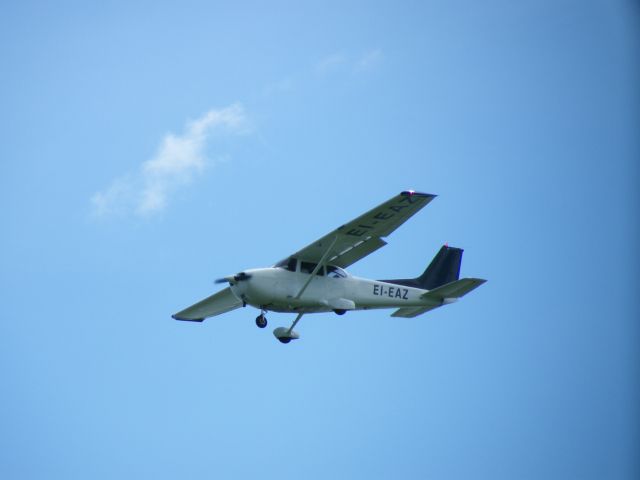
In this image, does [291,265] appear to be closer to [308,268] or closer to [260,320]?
[308,268]

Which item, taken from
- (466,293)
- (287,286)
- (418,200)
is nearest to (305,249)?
(287,286)

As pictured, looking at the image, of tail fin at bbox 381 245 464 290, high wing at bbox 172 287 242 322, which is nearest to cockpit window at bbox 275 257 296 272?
tail fin at bbox 381 245 464 290

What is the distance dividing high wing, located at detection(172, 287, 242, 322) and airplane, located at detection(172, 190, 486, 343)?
325 centimetres

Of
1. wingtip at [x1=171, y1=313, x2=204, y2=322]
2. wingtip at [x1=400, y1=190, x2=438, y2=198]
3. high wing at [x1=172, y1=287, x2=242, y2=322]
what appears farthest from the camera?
wingtip at [x1=171, y1=313, x2=204, y2=322]

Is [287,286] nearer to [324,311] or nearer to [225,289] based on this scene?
[324,311]

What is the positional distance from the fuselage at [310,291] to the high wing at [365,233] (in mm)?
452

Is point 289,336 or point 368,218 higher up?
point 368,218

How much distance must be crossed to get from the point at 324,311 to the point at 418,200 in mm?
3720

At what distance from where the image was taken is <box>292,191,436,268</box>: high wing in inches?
762

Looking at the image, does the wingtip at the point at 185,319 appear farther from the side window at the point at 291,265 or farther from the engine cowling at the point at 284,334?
the side window at the point at 291,265

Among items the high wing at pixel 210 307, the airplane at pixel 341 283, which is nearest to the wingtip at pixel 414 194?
the airplane at pixel 341 283

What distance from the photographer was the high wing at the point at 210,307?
23859 millimetres

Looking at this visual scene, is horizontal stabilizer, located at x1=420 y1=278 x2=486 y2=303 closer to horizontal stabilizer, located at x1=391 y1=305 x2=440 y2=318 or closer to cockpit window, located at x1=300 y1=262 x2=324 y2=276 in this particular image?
horizontal stabilizer, located at x1=391 y1=305 x2=440 y2=318

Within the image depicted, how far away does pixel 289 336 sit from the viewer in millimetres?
21016
